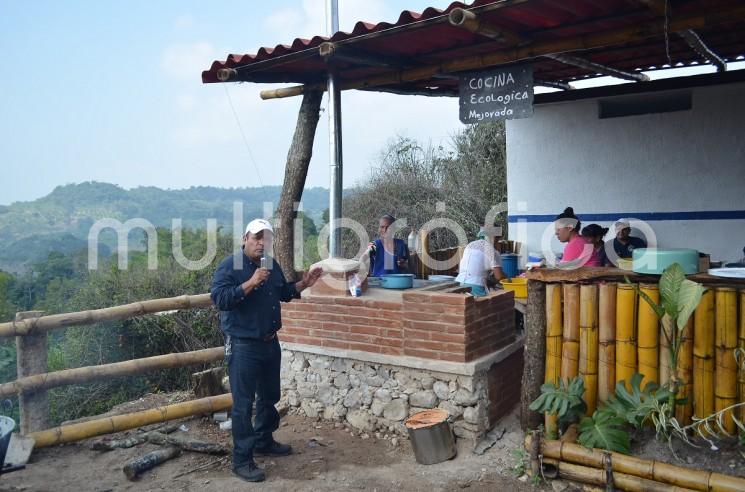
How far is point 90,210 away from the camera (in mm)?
27844

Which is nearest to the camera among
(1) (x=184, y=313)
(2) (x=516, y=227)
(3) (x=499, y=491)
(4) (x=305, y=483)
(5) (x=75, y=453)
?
(3) (x=499, y=491)

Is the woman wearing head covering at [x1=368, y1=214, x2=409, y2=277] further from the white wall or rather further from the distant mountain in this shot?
the distant mountain

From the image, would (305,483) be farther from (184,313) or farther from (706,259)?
(184,313)

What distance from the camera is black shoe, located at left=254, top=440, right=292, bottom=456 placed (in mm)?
5387

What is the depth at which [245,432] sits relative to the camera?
4.94m

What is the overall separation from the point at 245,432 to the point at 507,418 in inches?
89.6

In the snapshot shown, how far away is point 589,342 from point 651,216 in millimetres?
4506

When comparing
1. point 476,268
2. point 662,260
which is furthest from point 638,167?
point 662,260

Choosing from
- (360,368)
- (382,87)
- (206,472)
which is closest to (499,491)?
(360,368)

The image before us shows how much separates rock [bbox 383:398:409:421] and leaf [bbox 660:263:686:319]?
2.34m

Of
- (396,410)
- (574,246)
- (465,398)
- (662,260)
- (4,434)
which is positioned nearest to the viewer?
(4,434)

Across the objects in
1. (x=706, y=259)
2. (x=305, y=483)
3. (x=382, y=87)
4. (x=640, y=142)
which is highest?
(x=382, y=87)

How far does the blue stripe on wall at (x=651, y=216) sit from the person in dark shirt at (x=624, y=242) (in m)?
0.53

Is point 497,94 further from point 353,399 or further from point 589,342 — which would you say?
point 353,399
